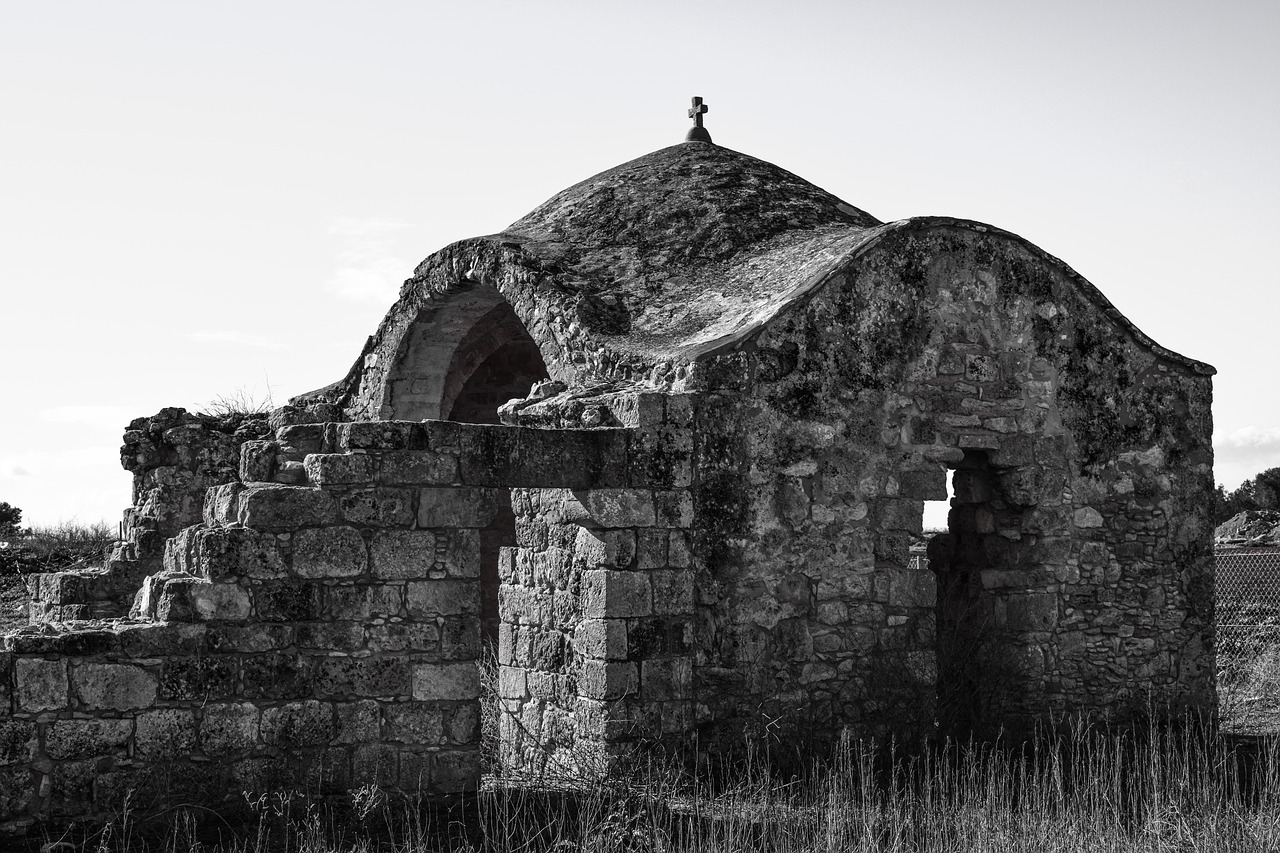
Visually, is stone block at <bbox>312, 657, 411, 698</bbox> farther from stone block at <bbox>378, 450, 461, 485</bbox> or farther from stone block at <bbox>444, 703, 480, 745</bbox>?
stone block at <bbox>378, 450, 461, 485</bbox>

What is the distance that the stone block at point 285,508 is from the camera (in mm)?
6172

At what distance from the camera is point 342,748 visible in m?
6.19

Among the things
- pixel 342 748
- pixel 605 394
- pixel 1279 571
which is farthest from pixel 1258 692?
pixel 342 748

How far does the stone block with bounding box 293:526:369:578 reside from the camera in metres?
6.21

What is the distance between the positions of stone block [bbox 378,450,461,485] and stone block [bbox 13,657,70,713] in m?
1.64

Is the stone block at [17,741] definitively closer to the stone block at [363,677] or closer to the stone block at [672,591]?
the stone block at [363,677]

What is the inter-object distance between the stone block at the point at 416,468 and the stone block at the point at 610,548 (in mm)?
1071

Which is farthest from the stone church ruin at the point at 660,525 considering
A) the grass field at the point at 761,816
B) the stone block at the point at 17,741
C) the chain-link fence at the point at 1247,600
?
Answer: the chain-link fence at the point at 1247,600

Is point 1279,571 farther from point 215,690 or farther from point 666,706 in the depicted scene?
point 215,690

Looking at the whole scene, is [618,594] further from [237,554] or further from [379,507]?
[237,554]

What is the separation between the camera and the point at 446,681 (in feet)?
21.0

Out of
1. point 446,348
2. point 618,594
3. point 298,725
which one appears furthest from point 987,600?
point 298,725

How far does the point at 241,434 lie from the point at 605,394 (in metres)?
4.03

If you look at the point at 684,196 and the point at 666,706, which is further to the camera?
the point at 684,196
